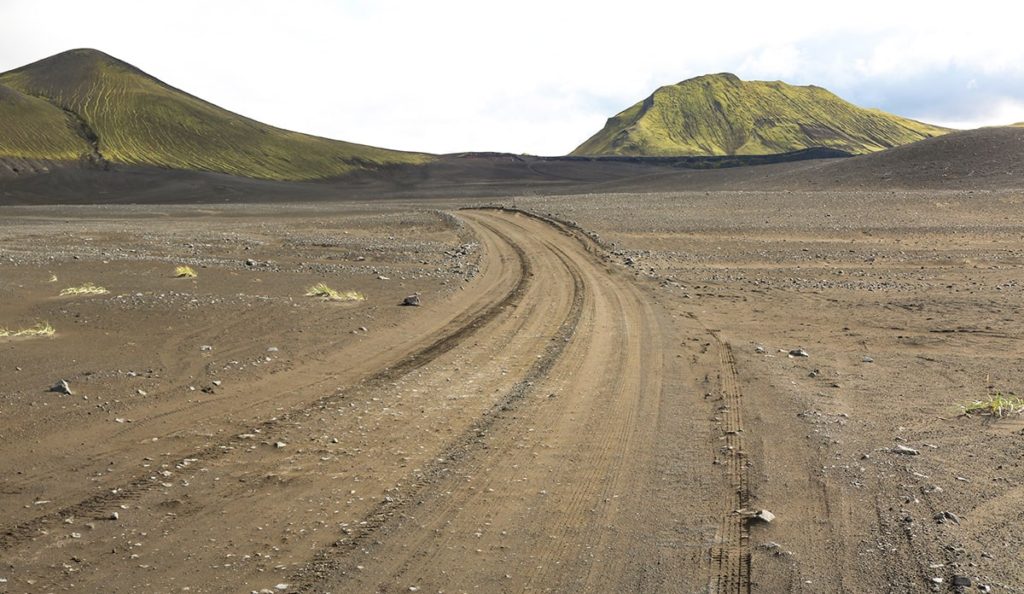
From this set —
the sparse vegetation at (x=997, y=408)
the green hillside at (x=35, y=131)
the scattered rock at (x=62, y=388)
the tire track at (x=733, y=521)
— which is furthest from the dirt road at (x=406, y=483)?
the green hillside at (x=35, y=131)

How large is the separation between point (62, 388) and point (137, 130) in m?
93.9

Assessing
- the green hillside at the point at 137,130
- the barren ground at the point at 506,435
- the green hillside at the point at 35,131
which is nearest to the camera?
the barren ground at the point at 506,435

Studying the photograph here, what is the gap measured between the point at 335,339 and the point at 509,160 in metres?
112

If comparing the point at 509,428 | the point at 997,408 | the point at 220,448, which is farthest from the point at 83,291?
the point at 997,408

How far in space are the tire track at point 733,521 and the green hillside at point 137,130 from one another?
3210 inches

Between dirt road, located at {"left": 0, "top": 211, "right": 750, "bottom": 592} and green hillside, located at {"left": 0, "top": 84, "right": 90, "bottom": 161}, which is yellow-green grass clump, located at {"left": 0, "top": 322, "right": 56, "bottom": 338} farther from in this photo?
green hillside, located at {"left": 0, "top": 84, "right": 90, "bottom": 161}

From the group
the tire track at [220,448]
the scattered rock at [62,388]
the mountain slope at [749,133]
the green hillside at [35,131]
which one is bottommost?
the tire track at [220,448]

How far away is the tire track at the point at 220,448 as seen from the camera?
17.9ft

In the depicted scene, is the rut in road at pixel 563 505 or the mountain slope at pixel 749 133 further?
the mountain slope at pixel 749 133

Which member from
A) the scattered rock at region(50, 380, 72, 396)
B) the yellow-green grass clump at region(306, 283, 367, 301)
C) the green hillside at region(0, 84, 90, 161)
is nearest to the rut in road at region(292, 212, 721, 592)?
the scattered rock at region(50, 380, 72, 396)

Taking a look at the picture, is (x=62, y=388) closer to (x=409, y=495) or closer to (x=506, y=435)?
(x=409, y=495)

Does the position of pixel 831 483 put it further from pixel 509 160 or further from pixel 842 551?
pixel 509 160

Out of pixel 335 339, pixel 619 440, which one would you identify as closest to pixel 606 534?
pixel 619 440

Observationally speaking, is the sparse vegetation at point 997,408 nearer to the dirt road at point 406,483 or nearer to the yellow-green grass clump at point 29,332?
the dirt road at point 406,483
